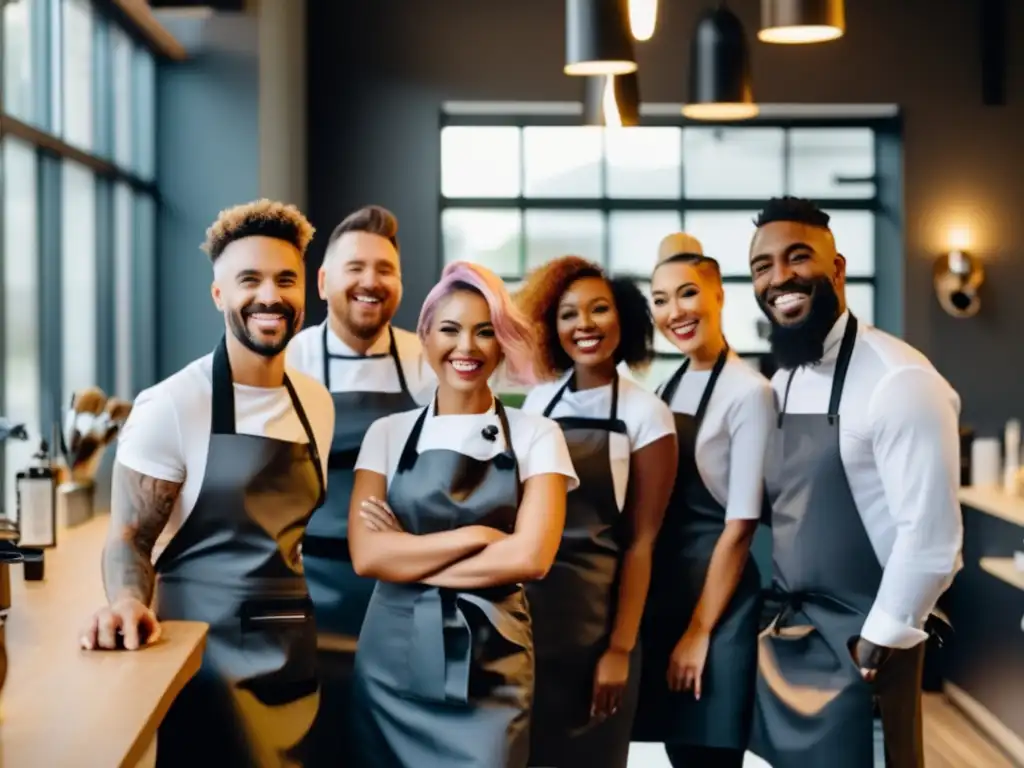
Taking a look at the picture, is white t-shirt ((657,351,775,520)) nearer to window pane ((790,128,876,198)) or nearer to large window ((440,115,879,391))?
large window ((440,115,879,391))

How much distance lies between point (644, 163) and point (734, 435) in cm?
432

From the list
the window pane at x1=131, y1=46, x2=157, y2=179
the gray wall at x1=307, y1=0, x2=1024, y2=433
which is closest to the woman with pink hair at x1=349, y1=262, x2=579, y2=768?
the window pane at x1=131, y1=46, x2=157, y2=179

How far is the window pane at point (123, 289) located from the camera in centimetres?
599

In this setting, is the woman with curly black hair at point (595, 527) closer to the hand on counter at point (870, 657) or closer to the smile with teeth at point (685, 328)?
the smile with teeth at point (685, 328)

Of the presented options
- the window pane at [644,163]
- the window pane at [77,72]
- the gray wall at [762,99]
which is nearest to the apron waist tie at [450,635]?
the window pane at [77,72]

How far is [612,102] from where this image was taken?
3.70m

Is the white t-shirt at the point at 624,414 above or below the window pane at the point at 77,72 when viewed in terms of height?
below

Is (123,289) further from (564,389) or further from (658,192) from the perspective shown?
(564,389)

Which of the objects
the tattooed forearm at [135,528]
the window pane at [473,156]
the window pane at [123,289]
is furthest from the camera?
the window pane at [473,156]

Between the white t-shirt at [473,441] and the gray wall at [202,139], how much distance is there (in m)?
3.31

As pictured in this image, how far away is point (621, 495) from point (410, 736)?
777 millimetres

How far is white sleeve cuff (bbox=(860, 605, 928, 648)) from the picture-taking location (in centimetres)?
309

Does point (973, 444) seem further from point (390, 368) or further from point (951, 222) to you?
point (390, 368)

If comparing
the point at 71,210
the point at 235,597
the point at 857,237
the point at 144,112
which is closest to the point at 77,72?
the point at 71,210
